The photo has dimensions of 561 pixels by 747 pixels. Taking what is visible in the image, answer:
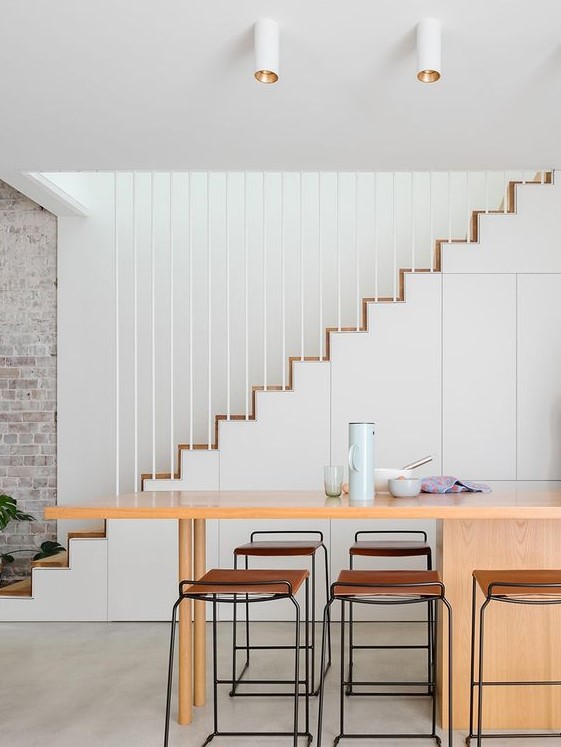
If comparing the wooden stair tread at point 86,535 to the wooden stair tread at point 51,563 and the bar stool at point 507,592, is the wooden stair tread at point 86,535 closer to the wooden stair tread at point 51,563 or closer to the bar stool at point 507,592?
the wooden stair tread at point 51,563

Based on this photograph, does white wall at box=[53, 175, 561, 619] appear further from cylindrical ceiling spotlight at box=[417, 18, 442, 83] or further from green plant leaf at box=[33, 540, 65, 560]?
cylindrical ceiling spotlight at box=[417, 18, 442, 83]

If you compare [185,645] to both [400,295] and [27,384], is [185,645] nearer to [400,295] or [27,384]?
[400,295]

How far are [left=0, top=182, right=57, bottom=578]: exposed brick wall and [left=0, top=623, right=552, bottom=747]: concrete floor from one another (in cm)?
141

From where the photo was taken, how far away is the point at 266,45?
122 inches

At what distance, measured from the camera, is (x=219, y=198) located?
6320 millimetres

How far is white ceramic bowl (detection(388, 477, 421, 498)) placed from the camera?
3.20 meters

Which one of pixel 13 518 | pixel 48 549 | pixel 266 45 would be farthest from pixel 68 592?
pixel 266 45

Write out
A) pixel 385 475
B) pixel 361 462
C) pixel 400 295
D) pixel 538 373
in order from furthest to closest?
pixel 400 295 → pixel 538 373 → pixel 385 475 → pixel 361 462

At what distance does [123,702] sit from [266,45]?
2.86 metres

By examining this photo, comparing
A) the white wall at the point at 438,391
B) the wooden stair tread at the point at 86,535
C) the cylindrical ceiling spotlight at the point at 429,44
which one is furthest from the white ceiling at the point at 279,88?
the wooden stair tread at the point at 86,535

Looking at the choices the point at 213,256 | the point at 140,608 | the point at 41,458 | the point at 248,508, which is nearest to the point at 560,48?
the point at 248,508

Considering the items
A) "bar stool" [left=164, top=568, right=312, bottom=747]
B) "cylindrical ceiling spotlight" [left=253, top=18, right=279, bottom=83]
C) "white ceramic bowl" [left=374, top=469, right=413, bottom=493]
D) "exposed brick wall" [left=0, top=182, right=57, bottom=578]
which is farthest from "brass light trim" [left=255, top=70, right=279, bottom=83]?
"exposed brick wall" [left=0, top=182, right=57, bottom=578]

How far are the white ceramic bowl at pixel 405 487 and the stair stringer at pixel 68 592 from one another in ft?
8.70

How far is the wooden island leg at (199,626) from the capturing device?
348 cm
